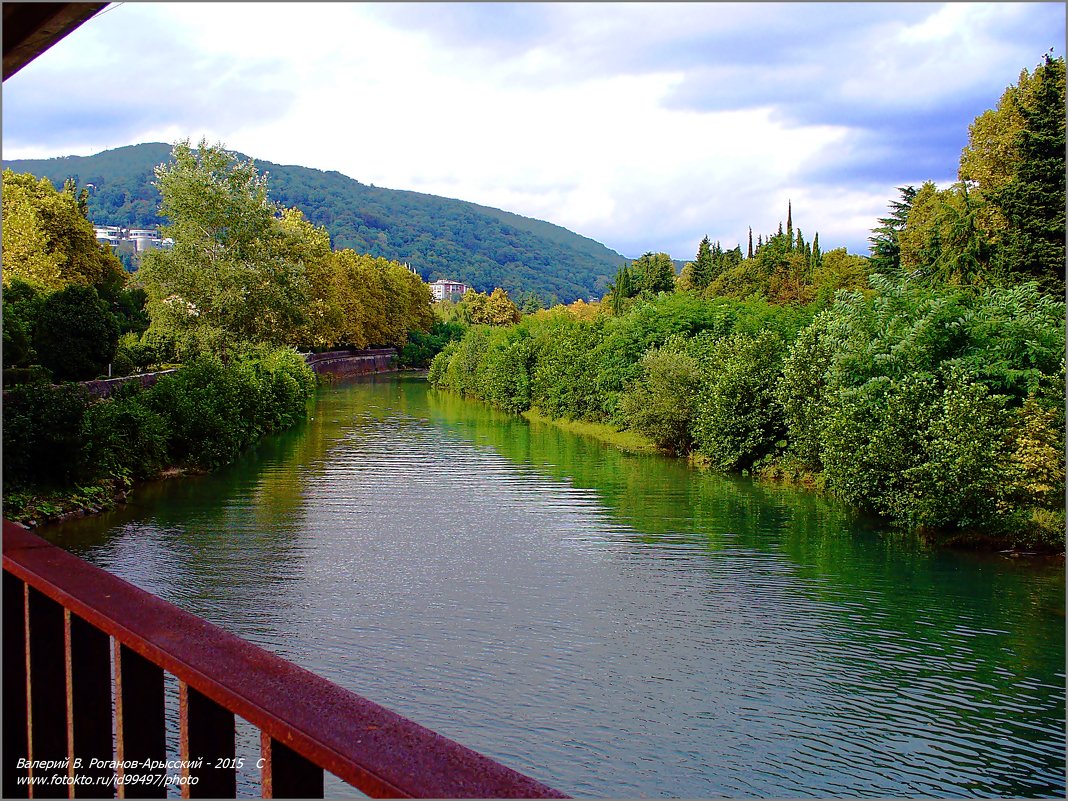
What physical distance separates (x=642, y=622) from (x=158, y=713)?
11461mm

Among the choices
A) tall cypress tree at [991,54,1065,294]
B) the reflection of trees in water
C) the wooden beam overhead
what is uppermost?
tall cypress tree at [991,54,1065,294]

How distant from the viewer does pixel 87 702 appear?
1.70 m

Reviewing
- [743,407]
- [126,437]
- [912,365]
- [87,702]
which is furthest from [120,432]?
[87,702]

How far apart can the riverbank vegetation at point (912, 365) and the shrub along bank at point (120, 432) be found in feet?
40.1

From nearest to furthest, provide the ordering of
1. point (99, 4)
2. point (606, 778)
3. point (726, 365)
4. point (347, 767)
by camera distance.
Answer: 1. point (347, 767)
2. point (99, 4)
3. point (606, 778)
4. point (726, 365)

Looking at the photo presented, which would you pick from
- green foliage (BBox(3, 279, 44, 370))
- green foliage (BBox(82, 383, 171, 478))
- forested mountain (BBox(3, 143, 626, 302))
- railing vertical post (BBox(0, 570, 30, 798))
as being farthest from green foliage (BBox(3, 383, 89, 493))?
forested mountain (BBox(3, 143, 626, 302))

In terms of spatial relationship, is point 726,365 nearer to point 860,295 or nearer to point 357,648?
point 860,295

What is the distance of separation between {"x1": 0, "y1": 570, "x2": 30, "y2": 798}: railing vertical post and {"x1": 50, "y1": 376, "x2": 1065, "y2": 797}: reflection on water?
276 inches

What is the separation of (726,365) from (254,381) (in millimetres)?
15497

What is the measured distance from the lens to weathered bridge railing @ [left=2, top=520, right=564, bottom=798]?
1176 mm

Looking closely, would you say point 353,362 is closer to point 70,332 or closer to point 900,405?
point 70,332

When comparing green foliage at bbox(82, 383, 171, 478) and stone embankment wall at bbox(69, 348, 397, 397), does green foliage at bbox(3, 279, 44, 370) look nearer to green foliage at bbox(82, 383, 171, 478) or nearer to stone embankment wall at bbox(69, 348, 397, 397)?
green foliage at bbox(82, 383, 171, 478)

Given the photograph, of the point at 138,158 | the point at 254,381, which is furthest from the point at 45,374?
the point at 138,158

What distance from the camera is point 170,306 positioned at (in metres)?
33.1
